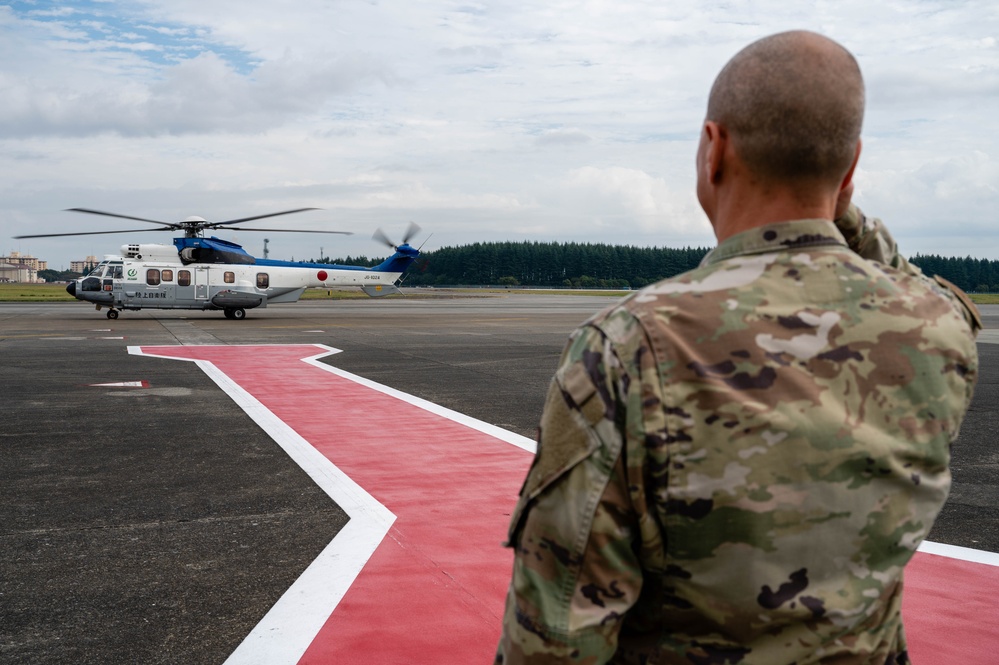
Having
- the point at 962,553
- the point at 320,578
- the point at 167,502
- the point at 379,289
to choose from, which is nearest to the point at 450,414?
the point at 167,502

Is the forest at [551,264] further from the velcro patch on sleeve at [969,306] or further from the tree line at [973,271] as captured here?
the velcro patch on sleeve at [969,306]

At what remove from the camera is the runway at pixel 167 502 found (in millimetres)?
4078

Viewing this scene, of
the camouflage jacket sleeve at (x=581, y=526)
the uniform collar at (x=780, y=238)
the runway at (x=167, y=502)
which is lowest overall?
the runway at (x=167, y=502)

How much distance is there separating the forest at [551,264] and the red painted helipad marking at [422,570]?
132m

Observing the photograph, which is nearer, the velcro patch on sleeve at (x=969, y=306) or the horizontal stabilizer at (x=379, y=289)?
the velcro patch on sleeve at (x=969, y=306)

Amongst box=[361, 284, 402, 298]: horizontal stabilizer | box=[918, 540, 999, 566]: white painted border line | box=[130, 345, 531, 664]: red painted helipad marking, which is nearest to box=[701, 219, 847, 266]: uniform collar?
box=[130, 345, 531, 664]: red painted helipad marking

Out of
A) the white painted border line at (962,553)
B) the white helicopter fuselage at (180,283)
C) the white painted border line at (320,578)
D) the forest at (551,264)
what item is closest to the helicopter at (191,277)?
the white helicopter fuselage at (180,283)

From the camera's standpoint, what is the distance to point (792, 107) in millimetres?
1502

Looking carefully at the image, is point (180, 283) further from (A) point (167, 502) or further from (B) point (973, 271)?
(B) point (973, 271)

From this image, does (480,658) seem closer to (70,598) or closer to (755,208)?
(70,598)

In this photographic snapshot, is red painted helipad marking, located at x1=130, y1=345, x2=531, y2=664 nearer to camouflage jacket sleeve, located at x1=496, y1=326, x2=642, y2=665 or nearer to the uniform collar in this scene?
camouflage jacket sleeve, located at x1=496, y1=326, x2=642, y2=665

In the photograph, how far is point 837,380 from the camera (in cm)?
147

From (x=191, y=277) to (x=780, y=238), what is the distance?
30.4m

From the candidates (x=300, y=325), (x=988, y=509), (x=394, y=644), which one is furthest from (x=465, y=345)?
(x=394, y=644)
